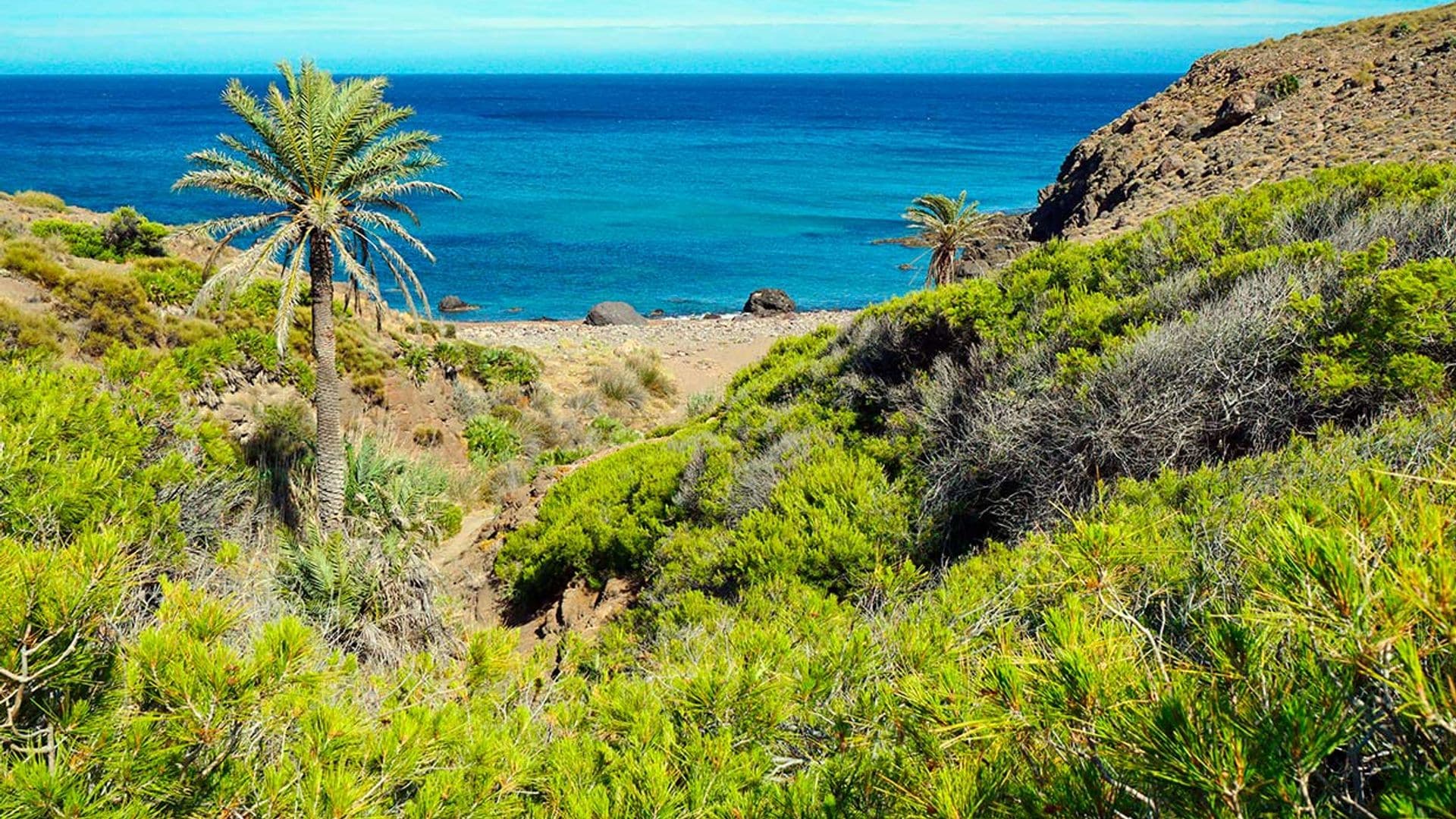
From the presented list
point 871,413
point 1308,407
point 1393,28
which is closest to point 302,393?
point 871,413

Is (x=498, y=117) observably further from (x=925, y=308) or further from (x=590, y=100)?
(x=925, y=308)

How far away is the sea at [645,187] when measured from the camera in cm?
4391

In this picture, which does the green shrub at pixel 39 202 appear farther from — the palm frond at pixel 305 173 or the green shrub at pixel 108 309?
the palm frond at pixel 305 173

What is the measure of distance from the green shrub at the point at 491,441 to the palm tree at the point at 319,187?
5453 millimetres

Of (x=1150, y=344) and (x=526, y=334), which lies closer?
(x=1150, y=344)

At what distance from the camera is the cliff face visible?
80.6ft

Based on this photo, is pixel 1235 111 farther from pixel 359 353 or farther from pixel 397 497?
pixel 397 497

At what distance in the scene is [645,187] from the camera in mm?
70375

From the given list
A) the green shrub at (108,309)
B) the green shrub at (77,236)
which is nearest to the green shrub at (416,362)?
the green shrub at (108,309)

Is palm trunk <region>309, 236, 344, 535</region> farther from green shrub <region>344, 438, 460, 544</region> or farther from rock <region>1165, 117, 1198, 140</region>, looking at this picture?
rock <region>1165, 117, 1198, 140</region>

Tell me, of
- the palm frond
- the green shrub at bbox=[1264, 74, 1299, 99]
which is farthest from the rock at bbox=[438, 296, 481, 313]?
the green shrub at bbox=[1264, 74, 1299, 99]

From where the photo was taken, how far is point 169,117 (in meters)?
121

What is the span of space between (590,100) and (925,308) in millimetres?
191028

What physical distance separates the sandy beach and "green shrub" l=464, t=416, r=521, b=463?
7882 mm
